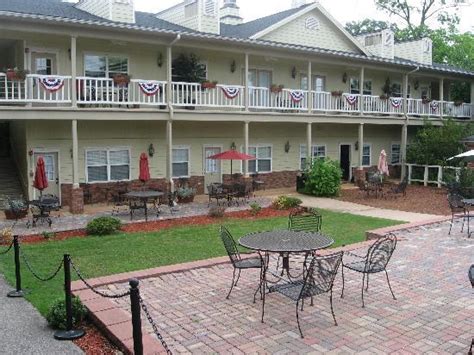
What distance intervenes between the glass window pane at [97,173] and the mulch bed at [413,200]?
9.72 meters

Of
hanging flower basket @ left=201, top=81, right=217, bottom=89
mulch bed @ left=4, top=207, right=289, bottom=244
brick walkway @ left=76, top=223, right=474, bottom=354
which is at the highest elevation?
hanging flower basket @ left=201, top=81, right=217, bottom=89

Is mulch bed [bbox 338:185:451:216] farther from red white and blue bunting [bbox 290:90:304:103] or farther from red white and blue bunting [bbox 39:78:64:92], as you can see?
red white and blue bunting [bbox 39:78:64:92]

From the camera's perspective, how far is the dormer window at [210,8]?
21.7 metres

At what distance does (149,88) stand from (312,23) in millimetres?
11491

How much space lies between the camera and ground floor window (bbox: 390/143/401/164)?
2984cm

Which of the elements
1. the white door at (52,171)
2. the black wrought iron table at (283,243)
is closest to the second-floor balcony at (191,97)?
the white door at (52,171)

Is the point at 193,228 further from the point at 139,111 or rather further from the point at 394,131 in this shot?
the point at 394,131

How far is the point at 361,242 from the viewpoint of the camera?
11422mm

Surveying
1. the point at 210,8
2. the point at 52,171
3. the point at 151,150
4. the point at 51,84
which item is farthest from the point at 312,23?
the point at 52,171


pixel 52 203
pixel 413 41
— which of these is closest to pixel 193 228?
pixel 52 203

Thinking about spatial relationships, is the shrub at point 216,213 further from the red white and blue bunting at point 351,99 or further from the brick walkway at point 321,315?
the red white and blue bunting at point 351,99

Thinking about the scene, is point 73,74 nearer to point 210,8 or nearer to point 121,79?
point 121,79

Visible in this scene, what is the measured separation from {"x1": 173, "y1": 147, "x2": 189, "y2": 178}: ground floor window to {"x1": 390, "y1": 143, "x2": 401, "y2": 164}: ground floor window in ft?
47.7

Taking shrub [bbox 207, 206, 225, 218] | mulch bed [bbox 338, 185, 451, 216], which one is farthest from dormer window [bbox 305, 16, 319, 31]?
shrub [bbox 207, 206, 225, 218]
